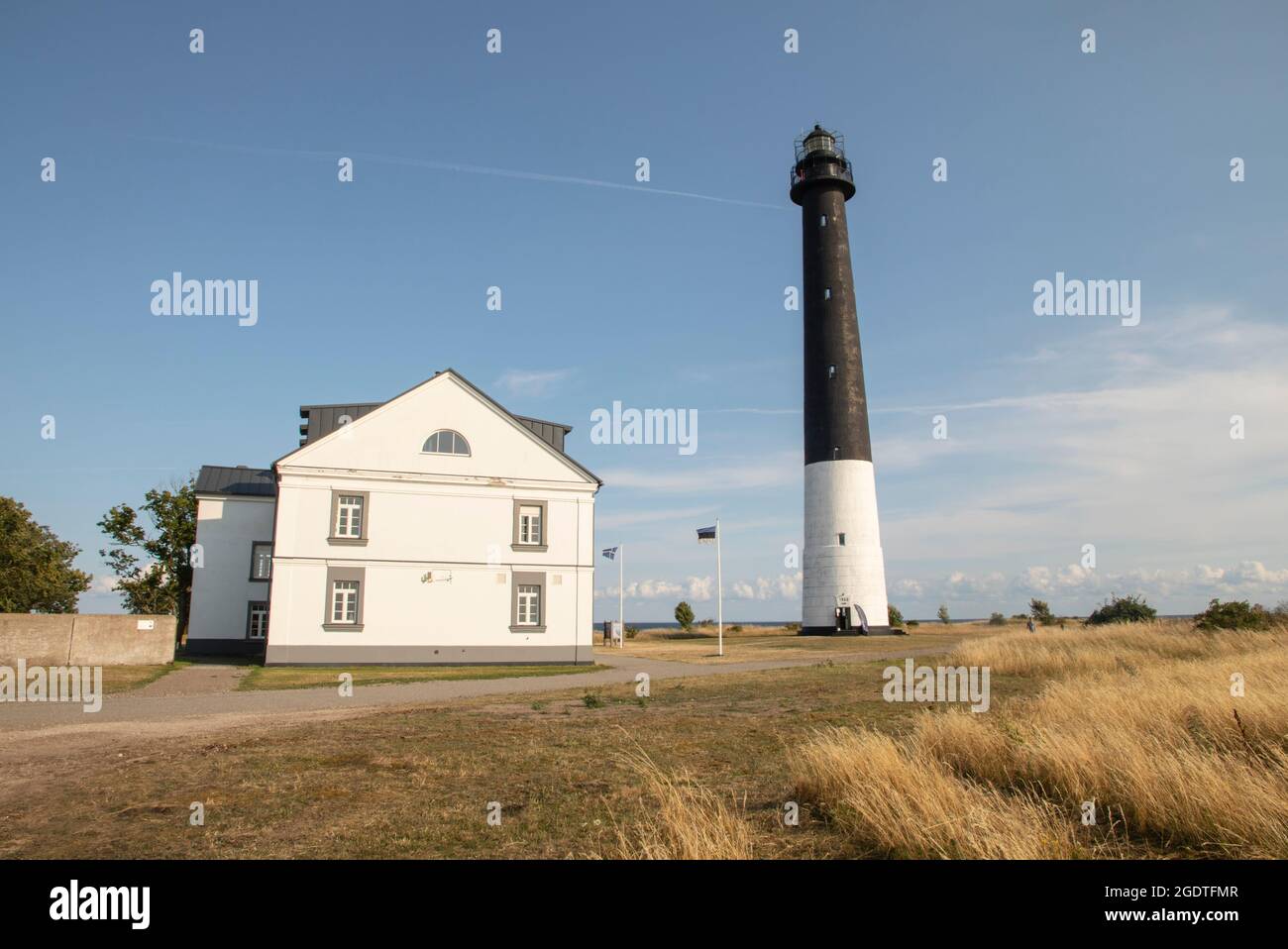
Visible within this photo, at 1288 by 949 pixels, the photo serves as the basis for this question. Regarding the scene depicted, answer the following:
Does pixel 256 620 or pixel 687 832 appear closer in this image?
pixel 687 832

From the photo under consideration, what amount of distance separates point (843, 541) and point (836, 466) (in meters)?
3.79

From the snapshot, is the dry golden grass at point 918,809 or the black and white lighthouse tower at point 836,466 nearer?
the dry golden grass at point 918,809

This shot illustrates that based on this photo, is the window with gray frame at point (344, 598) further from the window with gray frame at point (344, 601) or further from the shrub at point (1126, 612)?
the shrub at point (1126, 612)

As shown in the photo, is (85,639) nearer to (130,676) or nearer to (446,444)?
(130,676)

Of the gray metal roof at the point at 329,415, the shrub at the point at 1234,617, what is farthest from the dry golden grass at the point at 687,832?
the gray metal roof at the point at 329,415

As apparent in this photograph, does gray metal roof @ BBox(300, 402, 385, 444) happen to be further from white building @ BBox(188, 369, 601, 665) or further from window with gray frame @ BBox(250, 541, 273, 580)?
window with gray frame @ BBox(250, 541, 273, 580)

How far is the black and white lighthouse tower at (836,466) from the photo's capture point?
40156 mm

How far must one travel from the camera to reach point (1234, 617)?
23250 millimetres

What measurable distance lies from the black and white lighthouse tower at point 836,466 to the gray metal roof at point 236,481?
25688 mm

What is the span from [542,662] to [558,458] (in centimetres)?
773

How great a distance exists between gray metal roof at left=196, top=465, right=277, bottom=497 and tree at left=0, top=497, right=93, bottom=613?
8.82m

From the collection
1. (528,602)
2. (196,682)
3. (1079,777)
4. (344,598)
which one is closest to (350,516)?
(344,598)

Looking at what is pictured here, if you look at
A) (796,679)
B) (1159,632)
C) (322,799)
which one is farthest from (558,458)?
(322,799)
